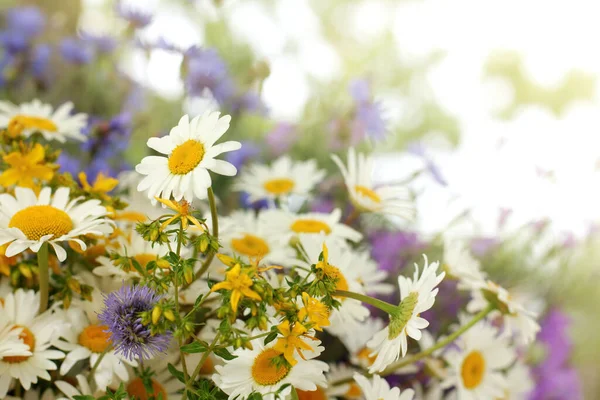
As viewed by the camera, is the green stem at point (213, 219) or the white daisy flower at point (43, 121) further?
the white daisy flower at point (43, 121)

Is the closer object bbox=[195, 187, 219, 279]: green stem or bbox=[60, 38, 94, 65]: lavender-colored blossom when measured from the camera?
bbox=[195, 187, 219, 279]: green stem

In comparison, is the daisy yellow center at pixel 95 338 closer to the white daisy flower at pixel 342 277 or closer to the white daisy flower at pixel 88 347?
the white daisy flower at pixel 88 347

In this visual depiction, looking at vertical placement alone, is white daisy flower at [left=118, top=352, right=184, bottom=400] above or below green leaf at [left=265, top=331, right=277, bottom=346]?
below

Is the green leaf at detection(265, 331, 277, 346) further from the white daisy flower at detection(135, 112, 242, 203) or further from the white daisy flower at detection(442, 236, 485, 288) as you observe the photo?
the white daisy flower at detection(442, 236, 485, 288)

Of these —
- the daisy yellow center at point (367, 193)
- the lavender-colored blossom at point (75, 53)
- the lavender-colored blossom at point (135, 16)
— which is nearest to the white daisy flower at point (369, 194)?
the daisy yellow center at point (367, 193)

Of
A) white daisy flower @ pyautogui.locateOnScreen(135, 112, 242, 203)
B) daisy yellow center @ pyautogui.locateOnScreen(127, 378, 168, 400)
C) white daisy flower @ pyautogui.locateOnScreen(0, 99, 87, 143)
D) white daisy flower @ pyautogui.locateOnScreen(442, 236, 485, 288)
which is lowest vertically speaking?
daisy yellow center @ pyautogui.locateOnScreen(127, 378, 168, 400)

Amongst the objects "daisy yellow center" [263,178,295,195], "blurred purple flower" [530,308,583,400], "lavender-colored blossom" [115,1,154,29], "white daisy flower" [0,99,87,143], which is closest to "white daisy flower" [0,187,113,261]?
"white daisy flower" [0,99,87,143]

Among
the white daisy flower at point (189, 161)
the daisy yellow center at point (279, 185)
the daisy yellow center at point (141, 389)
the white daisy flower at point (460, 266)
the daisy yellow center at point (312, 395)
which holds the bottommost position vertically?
the daisy yellow center at point (312, 395)
